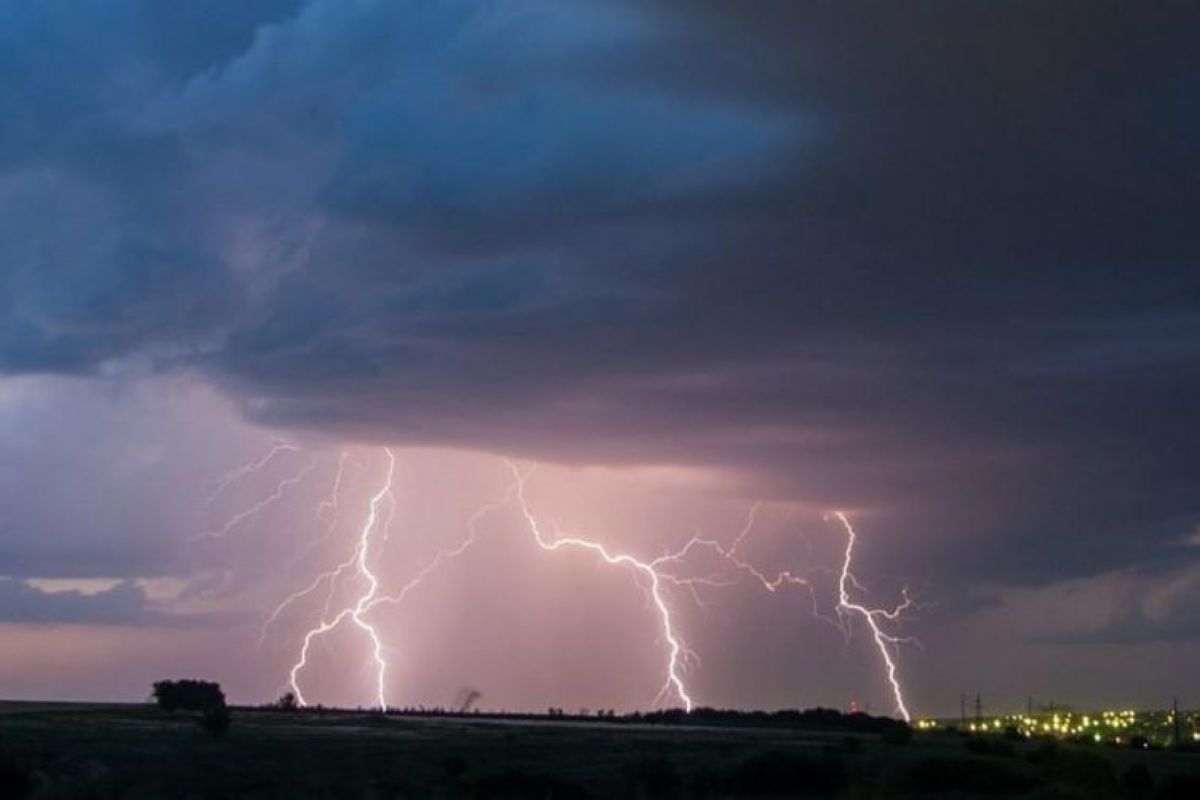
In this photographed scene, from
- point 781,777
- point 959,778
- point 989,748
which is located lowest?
point 781,777

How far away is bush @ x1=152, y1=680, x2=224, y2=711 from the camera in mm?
104344

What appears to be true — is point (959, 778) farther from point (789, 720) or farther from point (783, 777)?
point (789, 720)

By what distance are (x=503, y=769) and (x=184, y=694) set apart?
165 ft

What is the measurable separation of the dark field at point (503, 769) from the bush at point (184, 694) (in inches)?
887

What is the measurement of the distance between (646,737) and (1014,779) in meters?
30.9

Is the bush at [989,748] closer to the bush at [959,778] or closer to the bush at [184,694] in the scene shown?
the bush at [959,778]

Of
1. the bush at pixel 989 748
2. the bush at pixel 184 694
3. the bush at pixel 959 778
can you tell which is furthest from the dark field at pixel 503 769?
the bush at pixel 184 694

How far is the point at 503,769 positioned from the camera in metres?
60.4

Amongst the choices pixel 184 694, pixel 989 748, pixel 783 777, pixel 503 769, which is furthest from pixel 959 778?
pixel 184 694

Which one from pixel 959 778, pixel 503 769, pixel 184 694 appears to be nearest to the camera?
pixel 959 778

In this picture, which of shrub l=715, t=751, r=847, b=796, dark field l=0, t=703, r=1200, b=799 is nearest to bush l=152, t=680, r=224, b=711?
dark field l=0, t=703, r=1200, b=799

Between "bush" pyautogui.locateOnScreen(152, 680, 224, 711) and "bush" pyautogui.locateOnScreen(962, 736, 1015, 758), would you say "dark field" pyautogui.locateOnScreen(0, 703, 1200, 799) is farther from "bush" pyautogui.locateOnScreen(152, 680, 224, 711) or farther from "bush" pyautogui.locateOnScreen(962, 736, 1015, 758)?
"bush" pyautogui.locateOnScreen(152, 680, 224, 711)

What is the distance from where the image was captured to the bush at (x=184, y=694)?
104m

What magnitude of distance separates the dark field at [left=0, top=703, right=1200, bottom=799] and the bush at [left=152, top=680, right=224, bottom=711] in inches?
887
